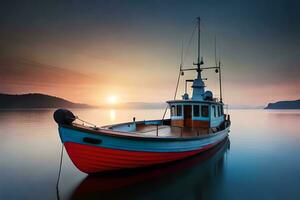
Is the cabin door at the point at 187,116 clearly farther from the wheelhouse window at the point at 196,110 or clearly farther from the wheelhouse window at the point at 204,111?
the wheelhouse window at the point at 204,111

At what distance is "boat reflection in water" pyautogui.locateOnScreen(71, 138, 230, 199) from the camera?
306 inches

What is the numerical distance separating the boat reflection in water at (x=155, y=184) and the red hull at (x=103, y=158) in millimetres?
580

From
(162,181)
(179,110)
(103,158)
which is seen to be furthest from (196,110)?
(103,158)

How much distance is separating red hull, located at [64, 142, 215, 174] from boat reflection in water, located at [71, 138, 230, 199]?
0.58m

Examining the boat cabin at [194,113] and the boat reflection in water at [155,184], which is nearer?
the boat reflection in water at [155,184]

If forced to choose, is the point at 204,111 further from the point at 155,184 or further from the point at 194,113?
the point at 155,184

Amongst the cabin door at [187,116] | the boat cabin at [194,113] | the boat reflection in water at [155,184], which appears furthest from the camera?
the cabin door at [187,116]

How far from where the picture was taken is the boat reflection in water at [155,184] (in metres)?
7.78

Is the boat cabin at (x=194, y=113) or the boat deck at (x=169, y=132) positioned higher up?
the boat cabin at (x=194, y=113)

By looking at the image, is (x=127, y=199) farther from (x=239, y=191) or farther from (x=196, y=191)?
(x=239, y=191)

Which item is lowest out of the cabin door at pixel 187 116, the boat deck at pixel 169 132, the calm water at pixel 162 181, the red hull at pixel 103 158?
the calm water at pixel 162 181

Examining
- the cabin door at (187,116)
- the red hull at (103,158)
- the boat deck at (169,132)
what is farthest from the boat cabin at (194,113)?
the red hull at (103,158)

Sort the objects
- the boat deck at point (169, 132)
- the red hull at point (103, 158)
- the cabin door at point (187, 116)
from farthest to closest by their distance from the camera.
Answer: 1. the cabin door at point (187, 116)
2. the boat deck at point (169, 132)
3. the red hull at point (103, 158)

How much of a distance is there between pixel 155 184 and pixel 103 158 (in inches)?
113
